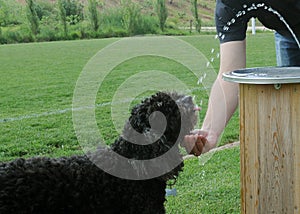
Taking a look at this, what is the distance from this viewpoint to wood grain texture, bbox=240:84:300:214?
2.78 m

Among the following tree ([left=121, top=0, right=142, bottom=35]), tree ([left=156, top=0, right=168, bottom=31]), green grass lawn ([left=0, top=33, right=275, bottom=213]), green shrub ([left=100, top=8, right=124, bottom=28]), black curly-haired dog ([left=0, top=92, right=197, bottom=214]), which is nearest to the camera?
black curly-haired dog ([left=0, top=92, right=197, bottom=214])

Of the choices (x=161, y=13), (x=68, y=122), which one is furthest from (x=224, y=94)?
(x=161, y=13)

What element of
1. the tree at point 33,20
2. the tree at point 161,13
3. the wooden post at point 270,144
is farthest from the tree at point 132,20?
the wooden post at point 270,144

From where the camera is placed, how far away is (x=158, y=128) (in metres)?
3.16

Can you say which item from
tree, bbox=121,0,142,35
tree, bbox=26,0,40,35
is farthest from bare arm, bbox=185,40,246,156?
tree, bbox=26,0,40,35

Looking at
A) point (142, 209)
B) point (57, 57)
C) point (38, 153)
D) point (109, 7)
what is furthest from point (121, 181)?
point (109, 7)

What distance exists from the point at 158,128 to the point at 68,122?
5249mm

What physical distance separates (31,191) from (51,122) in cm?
532

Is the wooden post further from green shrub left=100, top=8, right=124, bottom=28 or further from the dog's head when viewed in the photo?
green shrub left=100, top=8, right=124, bottom=28

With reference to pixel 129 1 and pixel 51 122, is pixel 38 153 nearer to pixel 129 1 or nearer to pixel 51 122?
pixel 51 122

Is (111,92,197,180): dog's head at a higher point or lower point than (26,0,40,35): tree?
higher

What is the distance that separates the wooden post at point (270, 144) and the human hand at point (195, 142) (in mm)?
358

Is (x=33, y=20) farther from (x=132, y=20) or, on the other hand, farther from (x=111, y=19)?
(x=132, y=20)

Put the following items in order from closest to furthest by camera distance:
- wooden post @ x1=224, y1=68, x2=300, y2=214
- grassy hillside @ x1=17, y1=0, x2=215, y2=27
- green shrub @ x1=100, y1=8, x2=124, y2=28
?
wooden post @ x1=224, y1=68, x2=300, y2=214 → green shrub @ x1=100, y1=8, x2=124, y2=28 → grassy hillside @ x1=17, y1=0, x2=215, y2=27
